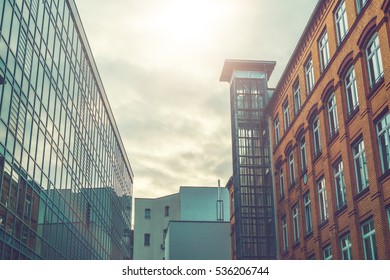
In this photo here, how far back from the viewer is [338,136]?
94.2 feet

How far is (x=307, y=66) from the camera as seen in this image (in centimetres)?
3503

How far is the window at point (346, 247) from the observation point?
89.4 feet

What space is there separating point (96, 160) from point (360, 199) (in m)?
24.5

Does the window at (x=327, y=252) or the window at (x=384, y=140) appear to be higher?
the window at (x=384, y=140)

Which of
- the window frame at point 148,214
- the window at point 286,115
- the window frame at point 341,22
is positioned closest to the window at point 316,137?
the window frame at point 341,22

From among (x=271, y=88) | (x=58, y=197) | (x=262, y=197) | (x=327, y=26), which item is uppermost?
(x=271, y=88)

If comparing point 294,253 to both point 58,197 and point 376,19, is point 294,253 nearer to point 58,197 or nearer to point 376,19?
point 58,197

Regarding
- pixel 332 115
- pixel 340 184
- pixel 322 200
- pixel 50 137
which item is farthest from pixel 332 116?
pixel 50 137

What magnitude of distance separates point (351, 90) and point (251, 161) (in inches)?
799

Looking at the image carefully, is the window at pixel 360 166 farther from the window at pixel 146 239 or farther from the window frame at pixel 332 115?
the window at pixel 146 239

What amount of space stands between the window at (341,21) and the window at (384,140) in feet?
19.8

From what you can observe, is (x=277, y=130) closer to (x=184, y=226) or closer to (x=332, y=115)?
(x=332, y=115)

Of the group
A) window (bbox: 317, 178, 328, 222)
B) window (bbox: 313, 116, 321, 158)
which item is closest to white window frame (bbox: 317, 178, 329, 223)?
window (bbox: 317, 178, 328, 222)

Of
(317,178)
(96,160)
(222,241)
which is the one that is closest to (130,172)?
(222,241)
